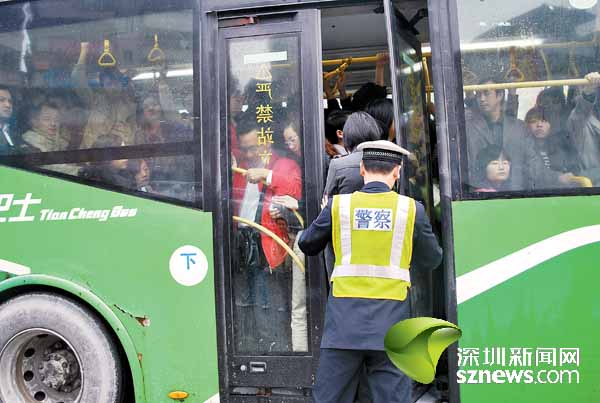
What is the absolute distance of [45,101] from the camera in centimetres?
433

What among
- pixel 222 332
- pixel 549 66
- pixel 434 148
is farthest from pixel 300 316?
pixel 549 66

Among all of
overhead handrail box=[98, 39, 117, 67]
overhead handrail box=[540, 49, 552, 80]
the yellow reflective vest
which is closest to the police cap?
the yellow reflective vest

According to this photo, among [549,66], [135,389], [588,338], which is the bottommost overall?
[135,389]

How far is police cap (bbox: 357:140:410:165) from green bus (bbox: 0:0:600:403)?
24.4 inches

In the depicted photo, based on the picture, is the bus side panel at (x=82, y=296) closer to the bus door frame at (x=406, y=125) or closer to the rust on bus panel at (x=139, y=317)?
the rust on bus panel at (x=139, y=317)

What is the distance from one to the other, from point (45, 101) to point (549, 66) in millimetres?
3042

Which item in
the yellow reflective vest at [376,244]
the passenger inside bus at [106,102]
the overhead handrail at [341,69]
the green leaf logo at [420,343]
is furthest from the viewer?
the overhead handrail at [341,69]

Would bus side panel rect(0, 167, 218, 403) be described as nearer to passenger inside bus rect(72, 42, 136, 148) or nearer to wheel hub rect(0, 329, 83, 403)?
passenger inside bus rect(72, 42, 136, 148)

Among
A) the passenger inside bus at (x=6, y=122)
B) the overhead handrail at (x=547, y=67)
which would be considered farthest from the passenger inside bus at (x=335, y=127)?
the passenger inside bus at (x=6, y=122)

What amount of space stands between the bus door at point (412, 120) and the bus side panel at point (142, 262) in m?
1.22

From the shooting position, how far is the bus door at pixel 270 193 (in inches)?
159

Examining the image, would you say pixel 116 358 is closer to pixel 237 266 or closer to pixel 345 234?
pixel 237 266

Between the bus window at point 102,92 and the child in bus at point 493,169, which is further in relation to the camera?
the bus window at point 102,92

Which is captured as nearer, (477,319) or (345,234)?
(345,234)
